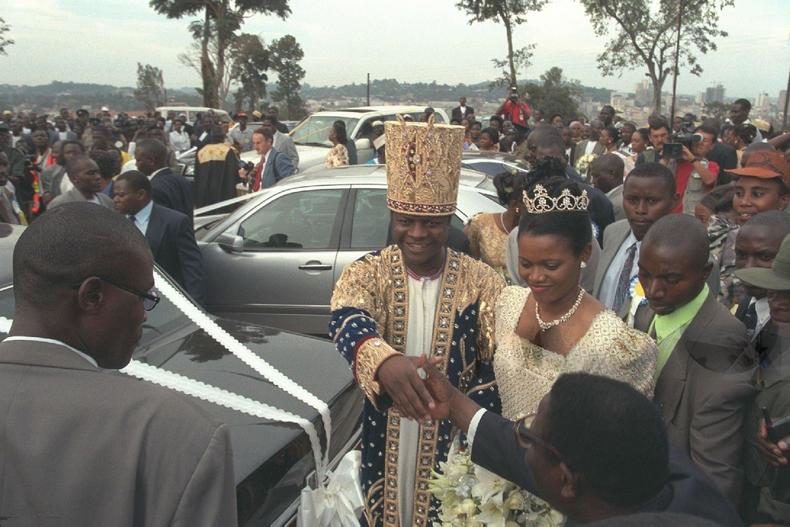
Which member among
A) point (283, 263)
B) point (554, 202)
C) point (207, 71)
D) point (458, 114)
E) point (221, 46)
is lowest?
point (283, 263)

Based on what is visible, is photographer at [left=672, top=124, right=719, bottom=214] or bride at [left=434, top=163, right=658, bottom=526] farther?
photographer at [left=672, top=124, right=719, bottom=214]

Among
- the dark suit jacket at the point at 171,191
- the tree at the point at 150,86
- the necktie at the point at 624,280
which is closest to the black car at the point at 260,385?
the necktie at the point at 624,280

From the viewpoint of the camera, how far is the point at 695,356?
2.00m

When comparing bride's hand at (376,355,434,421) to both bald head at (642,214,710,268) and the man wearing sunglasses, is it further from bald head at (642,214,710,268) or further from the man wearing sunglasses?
bald head at (642,214,710,268)

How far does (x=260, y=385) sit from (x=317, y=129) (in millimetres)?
10444

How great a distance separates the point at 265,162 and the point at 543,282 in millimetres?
7124

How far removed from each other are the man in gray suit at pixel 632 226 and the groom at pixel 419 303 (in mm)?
1273

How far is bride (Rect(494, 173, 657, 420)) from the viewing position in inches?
74.5

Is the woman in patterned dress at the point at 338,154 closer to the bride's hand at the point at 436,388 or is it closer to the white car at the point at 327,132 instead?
the white car at the point at 327,132

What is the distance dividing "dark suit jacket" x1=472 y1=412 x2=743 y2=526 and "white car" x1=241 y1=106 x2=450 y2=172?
32.8 feet

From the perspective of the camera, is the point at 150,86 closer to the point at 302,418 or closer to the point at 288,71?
the point at 288,71

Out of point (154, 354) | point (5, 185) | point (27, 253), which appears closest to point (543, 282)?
point (27, 253)

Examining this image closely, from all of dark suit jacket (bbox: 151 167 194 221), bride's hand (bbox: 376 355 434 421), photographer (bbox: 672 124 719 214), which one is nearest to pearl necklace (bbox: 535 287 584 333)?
bride's hand (bbox: 376 355 434 421)

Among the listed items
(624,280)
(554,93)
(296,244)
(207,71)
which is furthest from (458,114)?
(554,93)
